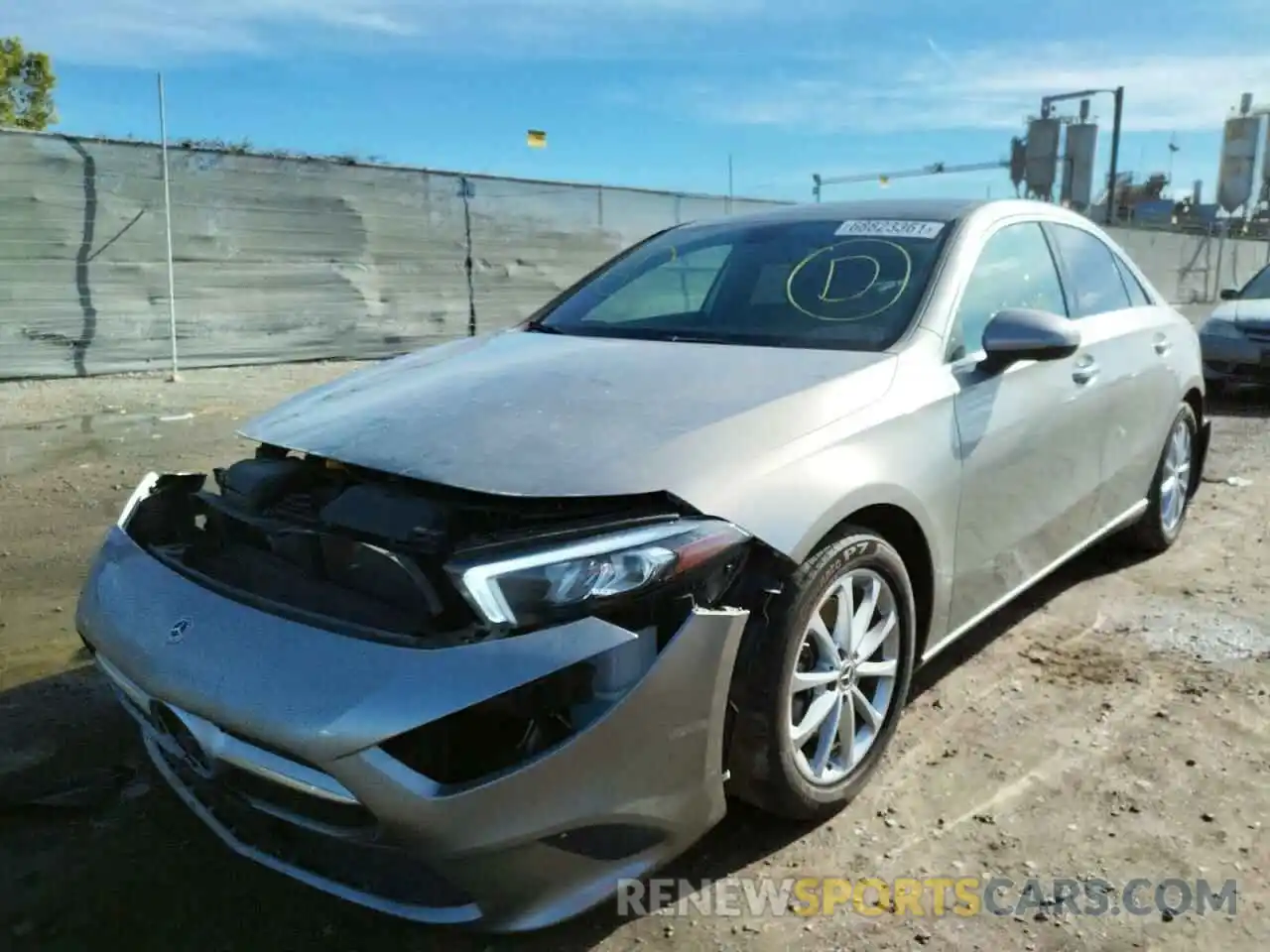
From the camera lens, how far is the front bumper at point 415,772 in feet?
5.98

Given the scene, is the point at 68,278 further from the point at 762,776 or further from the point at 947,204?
the point at 762,776

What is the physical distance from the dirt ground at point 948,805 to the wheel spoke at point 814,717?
305mm

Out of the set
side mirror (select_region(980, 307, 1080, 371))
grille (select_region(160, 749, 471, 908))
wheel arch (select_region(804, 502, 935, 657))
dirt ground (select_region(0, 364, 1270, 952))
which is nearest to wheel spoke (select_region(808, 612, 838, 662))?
wheel arch (select_region(804, 502, 935, 657))

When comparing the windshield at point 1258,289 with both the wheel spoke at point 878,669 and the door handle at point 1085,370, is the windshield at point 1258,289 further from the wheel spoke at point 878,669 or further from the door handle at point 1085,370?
the wheel spoke at point 878,669

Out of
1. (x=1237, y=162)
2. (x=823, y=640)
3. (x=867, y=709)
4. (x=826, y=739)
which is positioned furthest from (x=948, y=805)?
(x=1237, y=162)

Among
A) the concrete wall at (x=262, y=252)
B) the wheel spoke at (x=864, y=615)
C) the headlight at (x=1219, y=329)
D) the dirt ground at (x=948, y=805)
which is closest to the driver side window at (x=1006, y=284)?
the wheel spoke at (x=864, y=615)

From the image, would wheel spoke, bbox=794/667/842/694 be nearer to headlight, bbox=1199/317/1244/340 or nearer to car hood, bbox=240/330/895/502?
car hood, bbox=240/330/895/502

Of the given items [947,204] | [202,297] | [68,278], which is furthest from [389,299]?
[947,204]

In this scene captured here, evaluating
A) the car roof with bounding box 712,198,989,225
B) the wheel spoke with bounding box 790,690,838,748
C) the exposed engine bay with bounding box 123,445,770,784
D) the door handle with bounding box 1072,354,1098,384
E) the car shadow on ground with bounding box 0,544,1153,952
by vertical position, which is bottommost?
the car shadow on ground with bounding box 0,544,1153,952

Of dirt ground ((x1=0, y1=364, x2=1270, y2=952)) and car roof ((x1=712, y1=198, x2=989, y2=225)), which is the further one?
car roof ((x1=712, y1=198, x2=989, y2=225))

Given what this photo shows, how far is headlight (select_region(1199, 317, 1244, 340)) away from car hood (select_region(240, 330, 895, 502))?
7802 millimetres

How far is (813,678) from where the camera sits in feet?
7.95

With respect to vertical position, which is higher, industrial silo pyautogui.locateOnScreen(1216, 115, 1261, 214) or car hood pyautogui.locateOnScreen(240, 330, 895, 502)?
industrial silo pyautogui.locateOnScreen(1216, 115, 1261, 214)

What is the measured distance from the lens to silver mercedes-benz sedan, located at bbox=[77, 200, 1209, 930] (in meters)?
1.88
